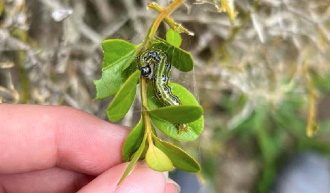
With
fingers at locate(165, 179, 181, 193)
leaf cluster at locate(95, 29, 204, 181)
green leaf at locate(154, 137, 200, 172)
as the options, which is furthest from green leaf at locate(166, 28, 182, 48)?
fingers at locate(165, 179, 181, 193)

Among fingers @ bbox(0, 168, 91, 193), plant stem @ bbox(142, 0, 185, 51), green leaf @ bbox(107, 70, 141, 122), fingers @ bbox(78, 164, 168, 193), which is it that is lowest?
fingers @ bbox(0, 168, 91, 193)

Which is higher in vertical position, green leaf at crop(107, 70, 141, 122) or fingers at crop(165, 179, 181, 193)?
green leaf at crop(107, 70, 141, 122)

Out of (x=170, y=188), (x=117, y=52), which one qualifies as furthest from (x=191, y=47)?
(x=117, y=52)

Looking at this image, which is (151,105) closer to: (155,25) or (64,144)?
(155,25)

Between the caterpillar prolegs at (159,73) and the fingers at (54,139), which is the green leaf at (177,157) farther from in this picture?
the fingers at (54,139)

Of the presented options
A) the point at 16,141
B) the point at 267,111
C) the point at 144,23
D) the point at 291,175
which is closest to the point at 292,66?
the point at 267,111

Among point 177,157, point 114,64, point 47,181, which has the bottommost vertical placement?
point 47,181

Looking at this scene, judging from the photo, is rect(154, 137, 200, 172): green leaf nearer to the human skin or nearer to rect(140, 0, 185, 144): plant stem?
rect(140, 0, 185, 144): plant stem
